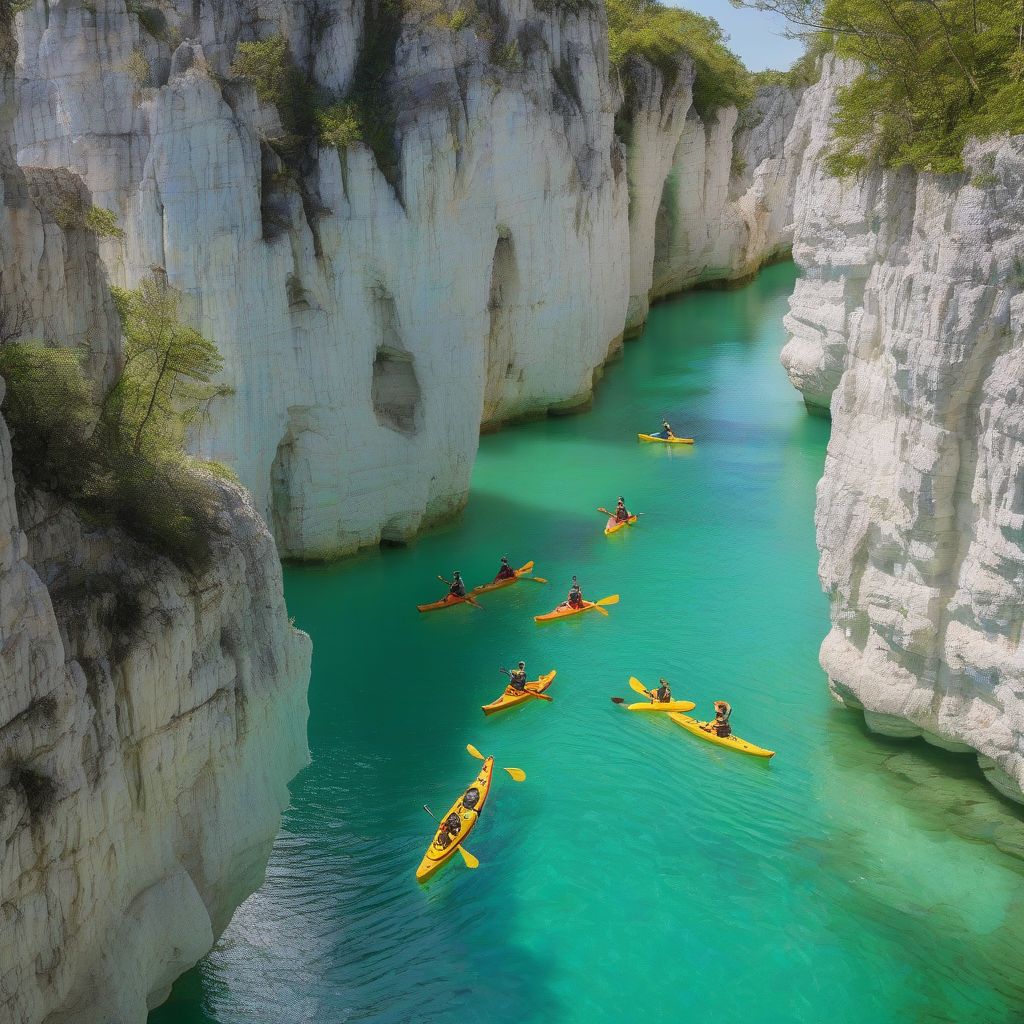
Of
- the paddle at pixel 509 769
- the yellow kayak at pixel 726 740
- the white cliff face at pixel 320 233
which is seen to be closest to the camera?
the paddle at pixel 509 769

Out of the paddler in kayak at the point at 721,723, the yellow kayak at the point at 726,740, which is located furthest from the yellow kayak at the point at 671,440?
the paddler in kayak at the point at 721,723

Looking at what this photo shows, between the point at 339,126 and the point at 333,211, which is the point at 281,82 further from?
the point at 333,211

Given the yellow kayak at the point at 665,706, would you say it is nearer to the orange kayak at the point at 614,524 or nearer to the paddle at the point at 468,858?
the paddle at the point at 468,858

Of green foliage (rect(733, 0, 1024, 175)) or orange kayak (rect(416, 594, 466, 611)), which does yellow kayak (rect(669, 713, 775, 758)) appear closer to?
orange kayak (rect(416, 594, 466, 611))

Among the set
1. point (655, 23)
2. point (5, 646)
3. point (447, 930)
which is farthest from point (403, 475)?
point (655, 23)

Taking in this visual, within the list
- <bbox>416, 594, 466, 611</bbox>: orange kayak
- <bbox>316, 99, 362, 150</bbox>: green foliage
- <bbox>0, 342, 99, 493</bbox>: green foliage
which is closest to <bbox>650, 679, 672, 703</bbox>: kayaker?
<bbox>416, 594, 466, 611</bbox>: orange kayak

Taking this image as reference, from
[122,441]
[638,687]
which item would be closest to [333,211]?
[638,687]

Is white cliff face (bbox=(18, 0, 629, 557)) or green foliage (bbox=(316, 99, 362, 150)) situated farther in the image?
green foliage (bbox=(316, 99, 362, 150))
